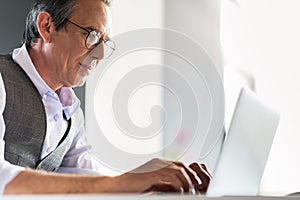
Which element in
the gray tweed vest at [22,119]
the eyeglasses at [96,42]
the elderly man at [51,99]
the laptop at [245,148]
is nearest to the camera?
the laptop at [245,148]

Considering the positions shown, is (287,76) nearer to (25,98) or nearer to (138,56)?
(138,56)

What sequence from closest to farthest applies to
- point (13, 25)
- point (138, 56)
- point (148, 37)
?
point (13, 25) → point (138, 56) → point (148, 37)

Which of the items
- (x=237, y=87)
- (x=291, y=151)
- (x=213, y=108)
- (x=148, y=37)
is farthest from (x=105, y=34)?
(x=291, y=151)

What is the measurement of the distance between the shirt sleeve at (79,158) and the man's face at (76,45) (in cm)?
9

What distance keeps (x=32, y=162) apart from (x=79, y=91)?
26cm

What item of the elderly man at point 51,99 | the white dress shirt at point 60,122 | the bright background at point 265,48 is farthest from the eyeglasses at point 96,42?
the bright background at point 265,48

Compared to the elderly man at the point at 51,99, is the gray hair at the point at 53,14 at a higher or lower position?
higher

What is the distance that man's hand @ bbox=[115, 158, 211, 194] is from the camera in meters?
0.80

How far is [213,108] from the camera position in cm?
167

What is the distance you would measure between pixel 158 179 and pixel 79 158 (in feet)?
1.62

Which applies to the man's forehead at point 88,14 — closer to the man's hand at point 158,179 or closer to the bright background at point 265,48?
the bright background at point 265,48

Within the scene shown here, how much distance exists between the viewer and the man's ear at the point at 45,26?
1356 mm

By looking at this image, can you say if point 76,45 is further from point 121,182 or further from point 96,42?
point 121,182

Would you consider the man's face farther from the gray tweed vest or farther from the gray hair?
the gray tweed vest
